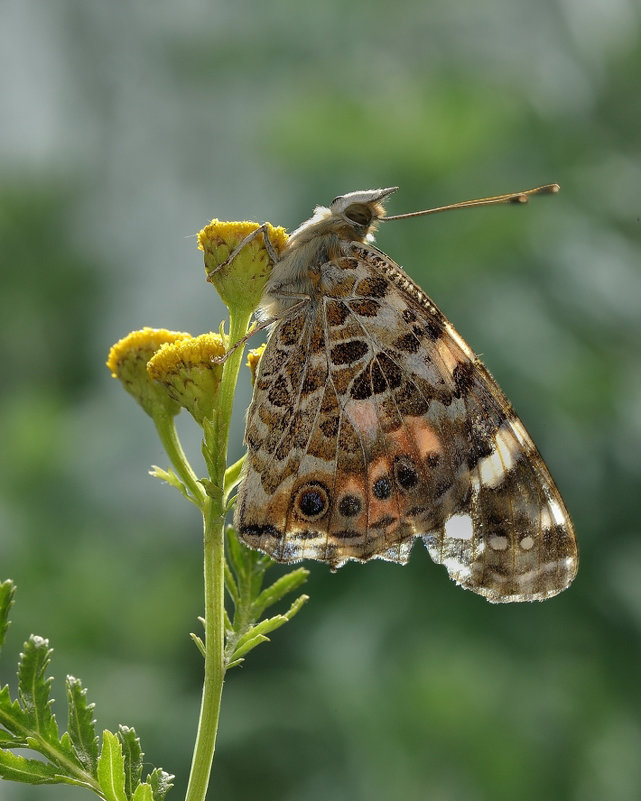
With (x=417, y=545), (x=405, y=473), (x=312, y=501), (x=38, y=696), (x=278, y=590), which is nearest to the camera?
(x=38, y=696)

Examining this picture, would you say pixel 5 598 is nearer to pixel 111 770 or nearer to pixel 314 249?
pixel 111 770

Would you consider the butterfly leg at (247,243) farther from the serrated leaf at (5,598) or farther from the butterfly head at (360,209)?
the serrated leaf at (5,598)

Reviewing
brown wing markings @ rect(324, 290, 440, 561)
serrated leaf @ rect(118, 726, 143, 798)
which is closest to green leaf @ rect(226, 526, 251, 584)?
brown wing markings @ rect(324, 290, 440, 561)

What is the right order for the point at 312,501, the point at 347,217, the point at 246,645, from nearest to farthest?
the point at 246,645 < the point at 312,501 < the point at 347,217

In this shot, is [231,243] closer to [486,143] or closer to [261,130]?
[486,143]

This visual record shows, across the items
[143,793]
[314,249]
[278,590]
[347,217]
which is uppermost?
[347,217]

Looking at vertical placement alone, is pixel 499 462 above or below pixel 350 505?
above

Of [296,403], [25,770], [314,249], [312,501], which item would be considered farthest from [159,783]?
[314,249]

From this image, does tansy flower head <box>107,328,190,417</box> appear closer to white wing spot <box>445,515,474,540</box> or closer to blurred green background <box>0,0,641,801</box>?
white wing spot <box>445,515,474,540</box>
